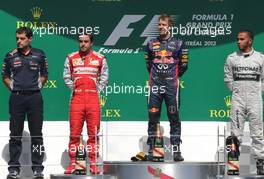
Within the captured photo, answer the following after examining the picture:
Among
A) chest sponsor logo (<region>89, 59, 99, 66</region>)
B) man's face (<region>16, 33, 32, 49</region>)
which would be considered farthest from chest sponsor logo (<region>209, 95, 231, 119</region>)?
man's face (<region>16, 33, 32, 49</region>)

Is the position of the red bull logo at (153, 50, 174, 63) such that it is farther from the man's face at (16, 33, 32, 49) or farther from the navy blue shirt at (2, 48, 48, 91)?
the man's face at (16, 33, 32, 49)

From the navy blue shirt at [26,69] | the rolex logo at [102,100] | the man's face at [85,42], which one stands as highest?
the man's face at [85,42]

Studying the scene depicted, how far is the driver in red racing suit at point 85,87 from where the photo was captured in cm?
1193

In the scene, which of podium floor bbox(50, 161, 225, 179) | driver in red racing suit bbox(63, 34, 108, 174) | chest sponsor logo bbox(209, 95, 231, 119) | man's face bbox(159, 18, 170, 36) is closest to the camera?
podium floor bbox(50, 161, 225, 179)

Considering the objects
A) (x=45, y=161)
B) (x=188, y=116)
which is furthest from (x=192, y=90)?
(x=45, y=161)

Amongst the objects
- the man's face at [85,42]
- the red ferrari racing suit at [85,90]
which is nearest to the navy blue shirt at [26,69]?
the red ferrari racing suit at [85,90]

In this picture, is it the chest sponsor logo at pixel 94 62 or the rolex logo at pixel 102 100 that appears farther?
the rolex logo at pixel 102 100

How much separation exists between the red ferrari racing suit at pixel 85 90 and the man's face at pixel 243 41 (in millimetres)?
1669

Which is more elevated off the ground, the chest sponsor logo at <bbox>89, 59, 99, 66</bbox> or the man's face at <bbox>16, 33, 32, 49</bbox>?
the man's face at <bbox>16, 33, 32, 49</bbox>

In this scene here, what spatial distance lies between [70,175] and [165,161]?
1.23 meters

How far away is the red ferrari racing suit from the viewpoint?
39.1 ft

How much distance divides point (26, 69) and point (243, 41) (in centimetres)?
269

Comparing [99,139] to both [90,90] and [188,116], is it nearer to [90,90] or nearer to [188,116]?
[90,90]

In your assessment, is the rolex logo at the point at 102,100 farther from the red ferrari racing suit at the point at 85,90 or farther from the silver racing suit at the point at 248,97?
the silver racing suit at the point at 248,97
